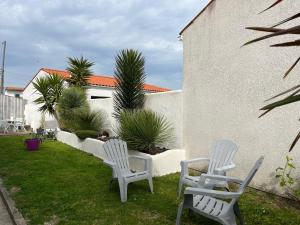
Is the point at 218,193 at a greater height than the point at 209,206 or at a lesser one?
greater

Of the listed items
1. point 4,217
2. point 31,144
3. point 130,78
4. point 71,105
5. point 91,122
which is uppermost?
point 130,78

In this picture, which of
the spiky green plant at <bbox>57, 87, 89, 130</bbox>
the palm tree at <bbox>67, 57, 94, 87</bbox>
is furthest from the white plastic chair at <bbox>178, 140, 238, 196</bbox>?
the palm tree at <bbox>67, 57, 94, 87</bbox>

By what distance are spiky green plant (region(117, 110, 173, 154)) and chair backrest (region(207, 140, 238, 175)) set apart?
2283 millimetres

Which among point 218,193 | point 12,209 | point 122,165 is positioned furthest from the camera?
point 122,165

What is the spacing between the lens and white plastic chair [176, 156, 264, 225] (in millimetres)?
3387

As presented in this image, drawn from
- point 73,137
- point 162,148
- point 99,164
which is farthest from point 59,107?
point 162,148

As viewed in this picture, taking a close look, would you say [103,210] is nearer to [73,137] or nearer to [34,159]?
[34,159]

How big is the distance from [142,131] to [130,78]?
7.95ft

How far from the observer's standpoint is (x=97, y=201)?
17.6 ft

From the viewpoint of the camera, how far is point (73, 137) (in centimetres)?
1289

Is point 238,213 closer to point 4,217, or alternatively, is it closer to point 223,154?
point 223,154

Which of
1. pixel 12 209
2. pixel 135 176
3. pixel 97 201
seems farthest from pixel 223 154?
pixel 12 209

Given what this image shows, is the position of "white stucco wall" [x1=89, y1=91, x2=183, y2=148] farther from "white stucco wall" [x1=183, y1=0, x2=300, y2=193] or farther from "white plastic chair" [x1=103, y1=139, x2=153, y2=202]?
"white plastic chair" [x1=103, y1=139, x2=153, y2=202]

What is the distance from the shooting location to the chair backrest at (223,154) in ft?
18.7
